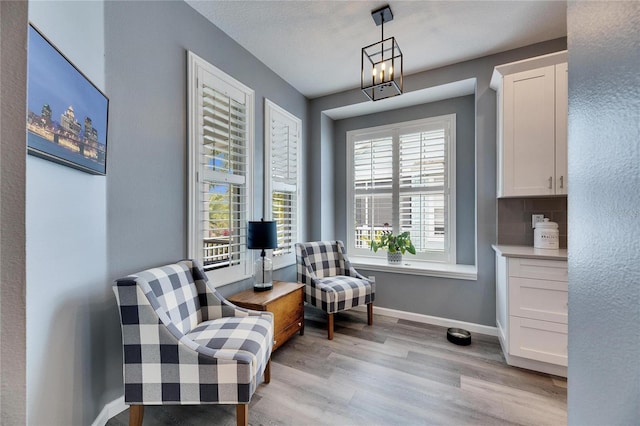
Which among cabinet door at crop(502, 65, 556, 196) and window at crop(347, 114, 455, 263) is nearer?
cabinet door at crop(502, 65, 556, 196)

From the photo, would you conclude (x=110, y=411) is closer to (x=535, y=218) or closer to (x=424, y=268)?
(x=424, y=268)

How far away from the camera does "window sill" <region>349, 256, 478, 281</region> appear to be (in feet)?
9.33

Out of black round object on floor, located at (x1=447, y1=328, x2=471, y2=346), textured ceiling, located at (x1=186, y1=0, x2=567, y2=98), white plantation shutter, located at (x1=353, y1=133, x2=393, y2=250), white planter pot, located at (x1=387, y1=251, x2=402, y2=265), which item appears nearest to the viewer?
textured ceiling, located at (x1=186, y1=0, x2=567, y2=98)

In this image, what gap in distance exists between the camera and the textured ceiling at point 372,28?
206 centimetres

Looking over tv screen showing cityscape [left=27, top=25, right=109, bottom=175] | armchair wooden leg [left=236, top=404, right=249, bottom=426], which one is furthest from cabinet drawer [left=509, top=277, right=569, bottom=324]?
tv screen showing cityscape [left=27, top=25, right=109, bottom=175]

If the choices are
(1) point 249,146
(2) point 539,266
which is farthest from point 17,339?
(2) point 539,266

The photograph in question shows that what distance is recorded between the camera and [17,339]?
35cm

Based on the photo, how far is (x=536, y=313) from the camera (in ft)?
6.65

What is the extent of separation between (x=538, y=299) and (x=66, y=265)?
3.00 metres

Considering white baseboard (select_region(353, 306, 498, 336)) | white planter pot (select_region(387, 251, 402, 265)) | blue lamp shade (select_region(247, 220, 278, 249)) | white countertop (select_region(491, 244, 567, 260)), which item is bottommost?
white baseboard (select_region(353, 306, 498, 336))

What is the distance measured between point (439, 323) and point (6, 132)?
11.1 ft

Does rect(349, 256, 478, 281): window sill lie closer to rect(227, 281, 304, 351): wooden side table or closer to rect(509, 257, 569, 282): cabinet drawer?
rect(509, 257, 569, 282): cabinet drawer

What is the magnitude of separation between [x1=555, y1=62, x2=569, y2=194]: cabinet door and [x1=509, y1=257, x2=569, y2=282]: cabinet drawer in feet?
2.06

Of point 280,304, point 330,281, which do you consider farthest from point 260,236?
point 330,281
